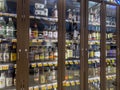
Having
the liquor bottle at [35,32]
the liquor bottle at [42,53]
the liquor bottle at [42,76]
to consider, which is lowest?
the liquor bottle at [42,76]

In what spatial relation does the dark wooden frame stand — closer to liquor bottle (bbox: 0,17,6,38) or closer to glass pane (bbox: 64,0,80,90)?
glass pane (bbox: 64,0,80,90)

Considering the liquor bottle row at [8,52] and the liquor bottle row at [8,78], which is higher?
the liquor bottle row at [8,52]

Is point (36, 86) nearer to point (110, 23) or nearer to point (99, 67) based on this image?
point (99, 67)

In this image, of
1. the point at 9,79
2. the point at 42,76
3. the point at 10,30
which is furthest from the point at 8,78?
the point at 10,30

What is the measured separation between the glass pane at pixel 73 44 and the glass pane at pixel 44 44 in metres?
0.24

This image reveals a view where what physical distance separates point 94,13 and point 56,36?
98 cm

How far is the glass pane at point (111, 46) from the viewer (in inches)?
133

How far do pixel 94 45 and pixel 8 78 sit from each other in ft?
5.32

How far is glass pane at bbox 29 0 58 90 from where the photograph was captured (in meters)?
2.56

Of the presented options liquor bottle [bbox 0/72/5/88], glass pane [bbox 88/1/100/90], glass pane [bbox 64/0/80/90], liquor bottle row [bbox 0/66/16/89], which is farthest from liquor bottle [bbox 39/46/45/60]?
glass pane [bbox 88/1/100/90]

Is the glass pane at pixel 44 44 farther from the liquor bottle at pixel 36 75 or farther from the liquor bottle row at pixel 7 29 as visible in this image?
the liquor bottle row at pixel 7 29

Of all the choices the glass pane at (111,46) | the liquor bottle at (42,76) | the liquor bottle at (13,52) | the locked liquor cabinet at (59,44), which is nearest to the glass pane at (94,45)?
the locked liquor cabinet at (59,44)

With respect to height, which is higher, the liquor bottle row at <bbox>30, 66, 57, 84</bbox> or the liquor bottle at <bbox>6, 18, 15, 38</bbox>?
the liquor bottle at <bbox>6, 18, 15, 38</bbox>

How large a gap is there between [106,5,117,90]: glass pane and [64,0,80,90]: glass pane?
0.73 m
